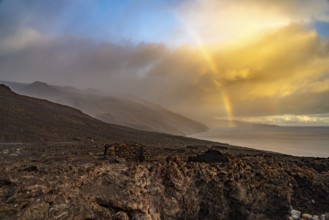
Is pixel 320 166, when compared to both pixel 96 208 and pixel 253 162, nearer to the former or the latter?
pixel 253 162

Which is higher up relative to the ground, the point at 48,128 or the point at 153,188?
the point at 48,128

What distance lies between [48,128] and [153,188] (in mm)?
44620

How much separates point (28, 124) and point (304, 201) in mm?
47359

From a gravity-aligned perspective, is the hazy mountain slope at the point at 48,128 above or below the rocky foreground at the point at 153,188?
above

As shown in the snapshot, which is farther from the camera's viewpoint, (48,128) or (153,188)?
(48,128)

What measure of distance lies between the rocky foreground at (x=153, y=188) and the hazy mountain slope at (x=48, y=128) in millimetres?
26290

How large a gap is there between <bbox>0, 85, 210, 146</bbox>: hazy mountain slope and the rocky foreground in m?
26.3

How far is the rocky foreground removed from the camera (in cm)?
1473

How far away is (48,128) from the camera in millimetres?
58875

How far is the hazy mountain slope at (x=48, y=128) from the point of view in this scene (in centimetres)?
5237

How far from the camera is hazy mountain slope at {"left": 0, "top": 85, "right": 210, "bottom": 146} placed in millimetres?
52372

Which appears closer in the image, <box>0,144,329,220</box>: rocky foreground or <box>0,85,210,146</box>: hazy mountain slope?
<box>0,144,329,220</box>: rocky foreground

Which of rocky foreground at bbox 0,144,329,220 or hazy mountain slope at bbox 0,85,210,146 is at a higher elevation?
hazy mountain slope at bbox 0,85,210,146

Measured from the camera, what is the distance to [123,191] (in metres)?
17.0
